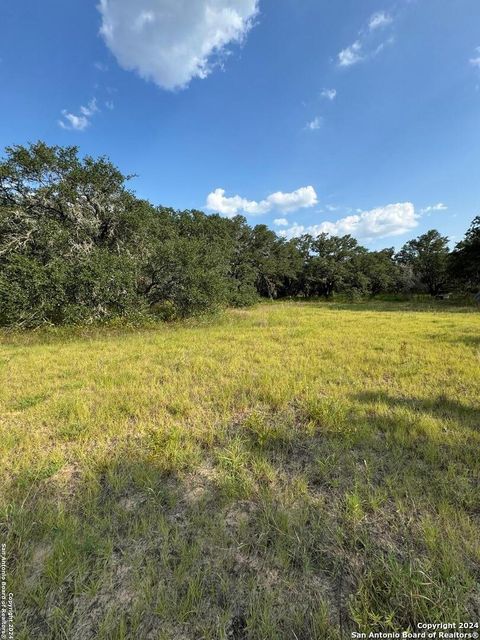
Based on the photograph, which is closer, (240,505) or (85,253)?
(240,505)

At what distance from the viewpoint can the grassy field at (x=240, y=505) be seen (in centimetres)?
173

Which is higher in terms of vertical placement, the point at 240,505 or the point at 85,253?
the point at 85,253

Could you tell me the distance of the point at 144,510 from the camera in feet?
8.34

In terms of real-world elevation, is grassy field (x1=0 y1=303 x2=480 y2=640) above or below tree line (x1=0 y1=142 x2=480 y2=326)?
below

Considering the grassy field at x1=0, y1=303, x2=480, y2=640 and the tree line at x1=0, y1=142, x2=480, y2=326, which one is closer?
the grassy field at x1=0, y1=303, x2=480, y2=640

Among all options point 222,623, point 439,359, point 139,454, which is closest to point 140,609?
point 222,623

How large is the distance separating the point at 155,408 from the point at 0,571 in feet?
8.55

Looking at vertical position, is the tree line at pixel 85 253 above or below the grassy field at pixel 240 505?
above

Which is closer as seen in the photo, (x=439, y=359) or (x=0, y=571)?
(x=0, y=571)

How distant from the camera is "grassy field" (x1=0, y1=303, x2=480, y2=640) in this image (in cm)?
173

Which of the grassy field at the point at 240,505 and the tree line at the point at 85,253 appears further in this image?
the tree line at the point at 85,253

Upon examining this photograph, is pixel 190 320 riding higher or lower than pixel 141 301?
lower

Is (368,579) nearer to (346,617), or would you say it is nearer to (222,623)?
(346,617)

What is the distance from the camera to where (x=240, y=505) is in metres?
2.59
